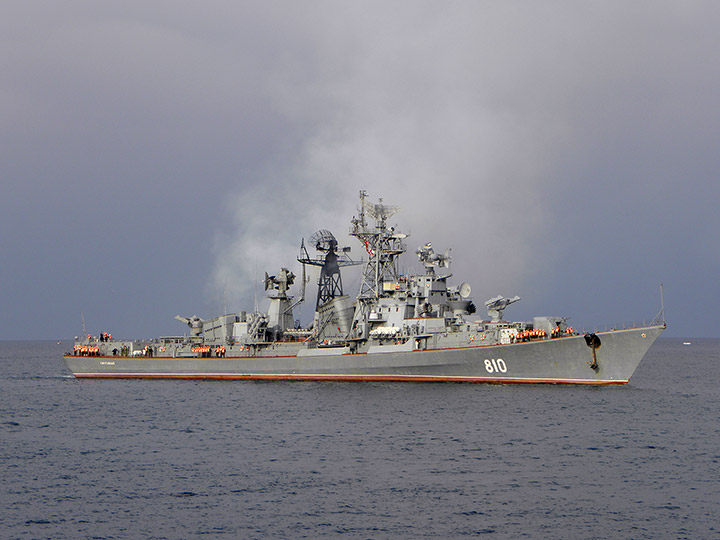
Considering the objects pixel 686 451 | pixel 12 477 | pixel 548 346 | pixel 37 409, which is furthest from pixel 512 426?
pixel 37 409

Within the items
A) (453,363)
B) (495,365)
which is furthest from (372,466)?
(453,363)

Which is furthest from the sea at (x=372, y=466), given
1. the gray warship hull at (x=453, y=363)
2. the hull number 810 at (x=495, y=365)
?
the hull number 810 at (x=495, y=365)

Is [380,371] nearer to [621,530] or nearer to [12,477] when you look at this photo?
[12,477]

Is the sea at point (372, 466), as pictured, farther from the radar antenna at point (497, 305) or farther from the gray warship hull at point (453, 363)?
the radar antenna at point (497, 305)

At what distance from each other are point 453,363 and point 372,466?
1042 inches

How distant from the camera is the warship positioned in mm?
56781

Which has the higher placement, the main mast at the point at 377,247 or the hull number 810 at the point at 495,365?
the main mast at the point at 377,247

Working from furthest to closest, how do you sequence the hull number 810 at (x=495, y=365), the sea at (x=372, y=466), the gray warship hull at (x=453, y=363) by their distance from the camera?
the hull number 810 at (x=495, y=365)
the gray warship hull at (x=453, y=363)
the sea at (x=372, y=466)

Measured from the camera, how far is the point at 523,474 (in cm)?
3244

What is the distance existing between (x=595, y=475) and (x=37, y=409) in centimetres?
4075

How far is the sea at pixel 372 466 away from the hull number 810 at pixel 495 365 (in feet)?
6.57

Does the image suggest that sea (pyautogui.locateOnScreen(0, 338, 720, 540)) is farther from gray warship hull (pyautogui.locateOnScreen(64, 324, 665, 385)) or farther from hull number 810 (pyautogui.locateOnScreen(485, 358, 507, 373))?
hull number 810 (pyautogui.locateOnScreen(485, 358, 507, 373))

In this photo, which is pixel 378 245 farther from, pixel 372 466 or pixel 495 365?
pixel 372 466

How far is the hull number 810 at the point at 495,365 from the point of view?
5825 cm
